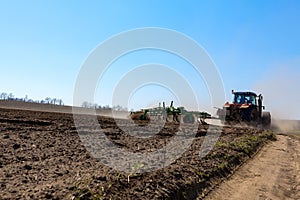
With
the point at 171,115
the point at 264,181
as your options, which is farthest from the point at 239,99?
the point at 264,181

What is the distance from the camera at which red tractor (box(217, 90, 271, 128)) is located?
2828cm

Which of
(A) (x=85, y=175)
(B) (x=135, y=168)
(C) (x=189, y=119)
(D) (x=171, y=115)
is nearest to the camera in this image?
(A) (x=85, y=175)

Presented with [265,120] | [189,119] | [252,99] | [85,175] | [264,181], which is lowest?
[264,181]

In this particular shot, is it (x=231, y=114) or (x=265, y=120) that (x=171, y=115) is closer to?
(x=231, y=114)

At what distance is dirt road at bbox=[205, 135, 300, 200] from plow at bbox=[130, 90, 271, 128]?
16227 millimetres

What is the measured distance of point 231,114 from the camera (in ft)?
93.9

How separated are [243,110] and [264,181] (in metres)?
20.3

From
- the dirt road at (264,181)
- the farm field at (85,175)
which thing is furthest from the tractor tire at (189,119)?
the farm field at (85,175)

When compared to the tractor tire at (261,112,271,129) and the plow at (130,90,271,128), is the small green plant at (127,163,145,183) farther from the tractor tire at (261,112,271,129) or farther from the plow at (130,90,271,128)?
the tractor tire at (261,112,271,129)

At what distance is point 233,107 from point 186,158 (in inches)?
781

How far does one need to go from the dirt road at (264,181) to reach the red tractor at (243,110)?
16172 mm

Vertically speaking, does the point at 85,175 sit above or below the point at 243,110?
below

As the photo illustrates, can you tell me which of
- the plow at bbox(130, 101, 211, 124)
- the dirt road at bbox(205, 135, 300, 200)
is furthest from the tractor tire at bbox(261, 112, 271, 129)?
the dirt road at bbox(205, 135, 300, 200)

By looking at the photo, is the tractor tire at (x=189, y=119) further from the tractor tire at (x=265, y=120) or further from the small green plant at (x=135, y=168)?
the small green plant at (x=135, y=168)
